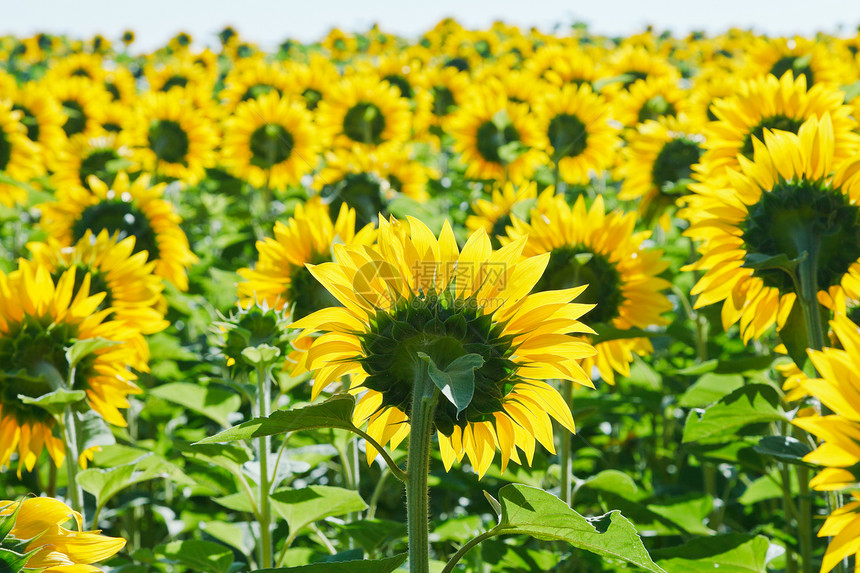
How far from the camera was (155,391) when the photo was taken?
195 cm

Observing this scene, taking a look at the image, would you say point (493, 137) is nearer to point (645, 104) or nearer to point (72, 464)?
point (645, 104)

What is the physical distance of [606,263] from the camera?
1.99 m

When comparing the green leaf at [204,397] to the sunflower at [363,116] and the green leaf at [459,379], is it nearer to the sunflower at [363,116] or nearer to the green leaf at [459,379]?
the green leaf at [459,379]

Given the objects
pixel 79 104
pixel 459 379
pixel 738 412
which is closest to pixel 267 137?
pixel 79 104

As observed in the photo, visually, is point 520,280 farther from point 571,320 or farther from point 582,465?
point 582,465

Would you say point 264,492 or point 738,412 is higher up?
point 738,412

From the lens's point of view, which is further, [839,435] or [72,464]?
[72,464]

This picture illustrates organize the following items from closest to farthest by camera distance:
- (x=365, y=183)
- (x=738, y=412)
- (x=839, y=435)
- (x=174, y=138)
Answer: (x=839, y=435)
(x=738, y=412)
(x=365, y=183)
(x=174, y=138)

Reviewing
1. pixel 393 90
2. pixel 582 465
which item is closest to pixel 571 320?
pixel 582 465

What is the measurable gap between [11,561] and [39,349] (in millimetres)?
736

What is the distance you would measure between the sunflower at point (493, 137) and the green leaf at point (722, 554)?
2.68 m

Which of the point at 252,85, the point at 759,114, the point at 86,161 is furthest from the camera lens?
the point at 252,85

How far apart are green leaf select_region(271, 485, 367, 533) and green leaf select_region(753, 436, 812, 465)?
728 millimetres

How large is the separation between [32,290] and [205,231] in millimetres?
3127
